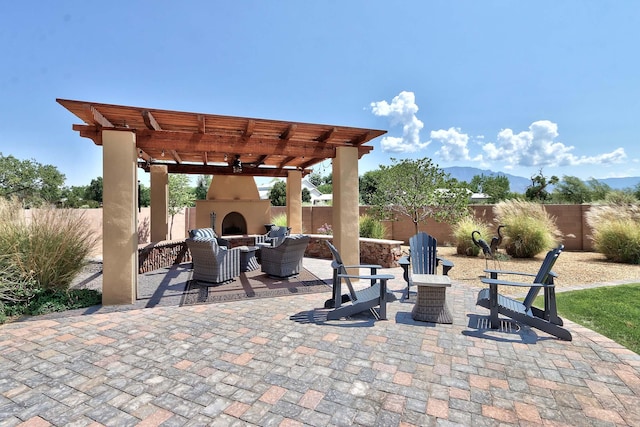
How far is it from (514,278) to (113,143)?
8.73 m

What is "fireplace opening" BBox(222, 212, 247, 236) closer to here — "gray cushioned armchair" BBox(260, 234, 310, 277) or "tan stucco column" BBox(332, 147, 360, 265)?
"gray cushioned armchair" BBox(260, 234, 310, 277)

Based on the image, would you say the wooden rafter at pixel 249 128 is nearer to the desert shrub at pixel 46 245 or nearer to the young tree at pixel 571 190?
the desert shrub at pixel 46 245

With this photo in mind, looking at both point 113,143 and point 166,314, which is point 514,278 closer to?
point 166,314

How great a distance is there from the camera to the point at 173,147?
228 inches

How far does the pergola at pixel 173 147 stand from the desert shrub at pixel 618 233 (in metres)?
8.24

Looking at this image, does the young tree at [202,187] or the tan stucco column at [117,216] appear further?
the young tree at [202,187]

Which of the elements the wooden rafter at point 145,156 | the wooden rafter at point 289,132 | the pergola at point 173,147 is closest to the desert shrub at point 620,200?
the pergola at point 173,147

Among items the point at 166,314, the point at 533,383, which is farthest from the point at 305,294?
the point at 533,383

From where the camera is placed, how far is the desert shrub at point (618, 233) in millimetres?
8562

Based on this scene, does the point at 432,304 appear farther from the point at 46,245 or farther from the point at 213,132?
the point at 46,245

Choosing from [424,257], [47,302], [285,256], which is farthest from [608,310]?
[47,302]

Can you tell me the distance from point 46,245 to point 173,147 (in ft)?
8.47

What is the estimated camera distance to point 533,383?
8.39 ft

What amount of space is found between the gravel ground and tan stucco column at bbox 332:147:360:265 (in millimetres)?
2600
